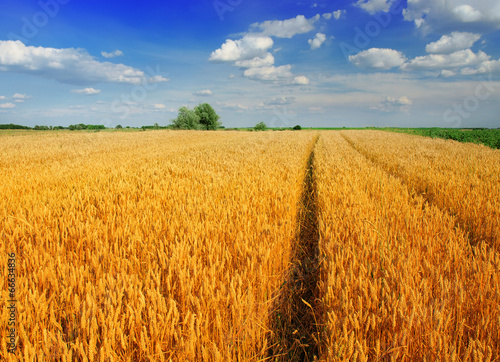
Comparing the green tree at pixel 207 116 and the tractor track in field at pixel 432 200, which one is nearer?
the tractor track in field at pixel 432 200

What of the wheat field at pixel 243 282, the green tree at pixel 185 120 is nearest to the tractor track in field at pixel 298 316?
the wheat field at pixel 243 282

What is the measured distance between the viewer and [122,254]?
2287mm

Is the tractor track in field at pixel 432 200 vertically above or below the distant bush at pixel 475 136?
below

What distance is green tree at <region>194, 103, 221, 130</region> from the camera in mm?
76750

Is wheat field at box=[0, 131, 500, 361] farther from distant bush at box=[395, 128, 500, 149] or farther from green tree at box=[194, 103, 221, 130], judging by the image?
green tree at box=[194, 103, 221, 130]

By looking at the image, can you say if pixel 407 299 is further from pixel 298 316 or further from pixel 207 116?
pixel 207 116

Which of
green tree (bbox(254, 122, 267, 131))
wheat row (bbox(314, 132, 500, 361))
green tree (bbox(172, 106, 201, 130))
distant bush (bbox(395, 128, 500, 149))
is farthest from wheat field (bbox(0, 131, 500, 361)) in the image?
green tree (bbox(254, 122, 267, 131))

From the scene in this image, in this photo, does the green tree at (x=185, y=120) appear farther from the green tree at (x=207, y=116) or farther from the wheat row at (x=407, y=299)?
the wheat row at (x=407, y=299)

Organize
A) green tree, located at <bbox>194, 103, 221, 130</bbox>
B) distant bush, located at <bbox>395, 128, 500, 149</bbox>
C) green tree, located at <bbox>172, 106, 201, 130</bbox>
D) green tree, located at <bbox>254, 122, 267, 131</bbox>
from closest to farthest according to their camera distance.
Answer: distant bush, located at <bbox>395, 128, 500, 149</bbox>, green tree, located at <bbox>172, 106, 201, 130</bbox>, green tree, located at <bbox>194, 103, 221, 130</bbox>, green tree, located at <bbox>254, 122, 267, 131</bbox>

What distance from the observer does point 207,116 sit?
76.1 metres

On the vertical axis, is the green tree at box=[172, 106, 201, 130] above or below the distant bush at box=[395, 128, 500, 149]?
above

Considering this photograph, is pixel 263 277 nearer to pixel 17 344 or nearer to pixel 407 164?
pixel 17 344

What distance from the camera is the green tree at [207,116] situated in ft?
252

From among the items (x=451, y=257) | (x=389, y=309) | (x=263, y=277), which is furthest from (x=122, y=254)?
(x=451, y=257)
